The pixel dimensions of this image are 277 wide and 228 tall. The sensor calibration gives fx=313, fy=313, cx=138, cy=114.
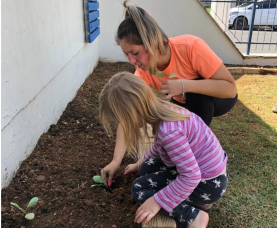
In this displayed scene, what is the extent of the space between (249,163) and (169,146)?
123cm

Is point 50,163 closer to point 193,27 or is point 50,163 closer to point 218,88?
point 218,88

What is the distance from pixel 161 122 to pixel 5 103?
0.91m

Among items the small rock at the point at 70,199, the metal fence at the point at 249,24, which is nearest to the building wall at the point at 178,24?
the metal fence at the point at 249,24

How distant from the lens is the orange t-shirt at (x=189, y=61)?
188 cm

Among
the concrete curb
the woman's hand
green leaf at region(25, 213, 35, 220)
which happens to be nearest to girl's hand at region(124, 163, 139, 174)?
the woman's hand

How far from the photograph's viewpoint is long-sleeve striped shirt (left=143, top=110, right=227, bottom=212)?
4.50 ft

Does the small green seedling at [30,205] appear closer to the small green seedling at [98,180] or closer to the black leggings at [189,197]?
the small green seedling at [98,180]

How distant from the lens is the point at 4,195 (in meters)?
1.75

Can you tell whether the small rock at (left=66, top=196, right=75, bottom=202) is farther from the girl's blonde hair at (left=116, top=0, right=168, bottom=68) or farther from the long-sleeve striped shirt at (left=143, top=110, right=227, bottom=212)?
the girl's blonde hair at (left=116, top=0, right=168, bottom=68)


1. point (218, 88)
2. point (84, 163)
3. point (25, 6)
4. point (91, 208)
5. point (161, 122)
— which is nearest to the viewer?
point (161, 122)

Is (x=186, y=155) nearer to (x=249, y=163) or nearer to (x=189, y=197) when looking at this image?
(x=189, y=197)

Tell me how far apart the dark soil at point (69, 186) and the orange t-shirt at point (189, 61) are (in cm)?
72

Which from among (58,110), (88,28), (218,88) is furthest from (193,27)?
(218,88)

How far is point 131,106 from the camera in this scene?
1.34m
